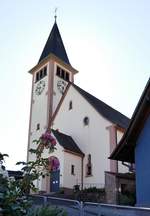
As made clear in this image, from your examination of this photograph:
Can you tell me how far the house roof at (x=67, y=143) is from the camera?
28.2 metres

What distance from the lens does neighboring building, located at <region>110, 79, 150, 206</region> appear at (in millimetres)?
10680

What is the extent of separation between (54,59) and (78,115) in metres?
11.1

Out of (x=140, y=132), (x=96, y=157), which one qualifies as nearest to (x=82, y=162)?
(x=96, y=157)

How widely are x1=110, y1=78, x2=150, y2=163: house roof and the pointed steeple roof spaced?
3062 cm

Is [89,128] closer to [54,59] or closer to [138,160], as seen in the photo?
[54,59]

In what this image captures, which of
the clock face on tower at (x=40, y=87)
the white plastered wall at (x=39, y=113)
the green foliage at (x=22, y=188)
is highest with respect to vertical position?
the clock face on tower at (x=40, y=87)

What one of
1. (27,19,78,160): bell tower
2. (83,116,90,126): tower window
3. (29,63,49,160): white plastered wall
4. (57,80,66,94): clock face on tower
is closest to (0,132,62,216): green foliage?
(83,116,90,126): tower window

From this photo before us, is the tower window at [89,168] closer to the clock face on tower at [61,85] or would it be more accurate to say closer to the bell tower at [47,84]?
the bell tower at [47,84]

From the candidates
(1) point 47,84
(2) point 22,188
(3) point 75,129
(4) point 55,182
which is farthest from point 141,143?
(1) point 47,84

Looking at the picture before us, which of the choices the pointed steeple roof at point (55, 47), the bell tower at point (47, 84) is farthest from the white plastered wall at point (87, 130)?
the pointed steeple roof at point (55, 47)

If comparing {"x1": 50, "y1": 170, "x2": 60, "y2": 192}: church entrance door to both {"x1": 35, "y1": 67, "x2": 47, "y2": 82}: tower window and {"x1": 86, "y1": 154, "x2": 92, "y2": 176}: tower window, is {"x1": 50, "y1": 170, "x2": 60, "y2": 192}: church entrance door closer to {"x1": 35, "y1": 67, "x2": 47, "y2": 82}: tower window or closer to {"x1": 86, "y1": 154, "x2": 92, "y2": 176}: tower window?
{"x1": 86, "y1": 154, "x2": 92, "y2": 176}: tower window

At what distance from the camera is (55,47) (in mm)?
43438

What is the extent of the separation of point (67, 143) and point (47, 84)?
10359 mm

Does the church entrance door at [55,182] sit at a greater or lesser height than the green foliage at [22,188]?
greater
